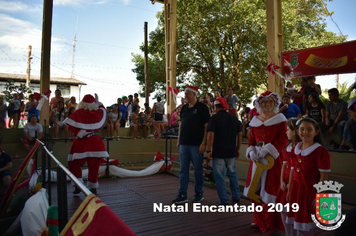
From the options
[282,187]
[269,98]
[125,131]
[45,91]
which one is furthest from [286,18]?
[282,187]

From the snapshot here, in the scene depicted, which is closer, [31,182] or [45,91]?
[31,182]

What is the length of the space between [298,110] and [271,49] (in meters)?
2.57

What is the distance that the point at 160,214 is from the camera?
454 cm

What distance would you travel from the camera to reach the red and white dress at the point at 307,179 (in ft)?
9.07

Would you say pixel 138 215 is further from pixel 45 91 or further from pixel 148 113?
pixel 148 113

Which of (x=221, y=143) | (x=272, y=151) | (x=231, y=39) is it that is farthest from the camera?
(x=231, y=39)

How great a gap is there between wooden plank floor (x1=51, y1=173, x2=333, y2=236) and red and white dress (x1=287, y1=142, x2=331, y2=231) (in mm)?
1040

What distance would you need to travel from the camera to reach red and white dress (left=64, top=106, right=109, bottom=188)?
5.38 metres

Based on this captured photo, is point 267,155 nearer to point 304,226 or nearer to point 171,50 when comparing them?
point 304,226

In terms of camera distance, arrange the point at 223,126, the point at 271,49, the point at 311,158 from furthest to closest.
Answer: the point at 271,49 → the point at 223,126 → the point at 311,158

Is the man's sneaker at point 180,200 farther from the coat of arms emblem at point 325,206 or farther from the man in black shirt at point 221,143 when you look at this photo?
the coat of arms emblem at point 325,206

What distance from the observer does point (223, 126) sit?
479cm

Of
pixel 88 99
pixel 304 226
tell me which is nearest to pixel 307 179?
pixel 304 226

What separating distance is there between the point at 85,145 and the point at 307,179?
3915 mm
